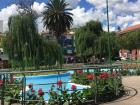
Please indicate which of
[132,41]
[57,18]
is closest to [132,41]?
[132,41]

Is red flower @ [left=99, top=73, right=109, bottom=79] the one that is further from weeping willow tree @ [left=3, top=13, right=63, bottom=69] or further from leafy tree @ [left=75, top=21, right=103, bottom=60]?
leafy tree @ [left=75, top=21, right=103, bottom=60]

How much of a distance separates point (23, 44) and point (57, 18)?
126 feet

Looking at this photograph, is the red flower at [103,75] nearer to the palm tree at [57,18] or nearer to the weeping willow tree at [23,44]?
the weeping willow tree at [23,44]

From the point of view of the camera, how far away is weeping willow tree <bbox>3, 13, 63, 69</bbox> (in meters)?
35.8

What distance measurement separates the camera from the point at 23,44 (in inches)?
1420

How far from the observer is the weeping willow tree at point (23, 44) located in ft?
117

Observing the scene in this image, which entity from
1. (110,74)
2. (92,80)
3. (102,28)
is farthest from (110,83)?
(102,28)

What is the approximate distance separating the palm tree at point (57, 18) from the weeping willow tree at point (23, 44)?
119ft

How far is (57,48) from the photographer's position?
127ft

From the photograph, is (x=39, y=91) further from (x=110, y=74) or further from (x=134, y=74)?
(x=134, y=74)

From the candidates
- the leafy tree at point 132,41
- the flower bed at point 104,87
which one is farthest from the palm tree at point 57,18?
the flower bed at point 104,87

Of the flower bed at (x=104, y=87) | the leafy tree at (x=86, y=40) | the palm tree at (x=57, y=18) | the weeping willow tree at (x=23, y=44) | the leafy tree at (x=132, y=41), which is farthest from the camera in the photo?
the leafy tree at (x=132, y=41)

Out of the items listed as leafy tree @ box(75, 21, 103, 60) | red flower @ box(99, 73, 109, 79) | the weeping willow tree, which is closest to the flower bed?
red flower @ box(99, 73, 109, 79)

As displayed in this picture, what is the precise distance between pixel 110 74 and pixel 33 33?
76.2 ft
